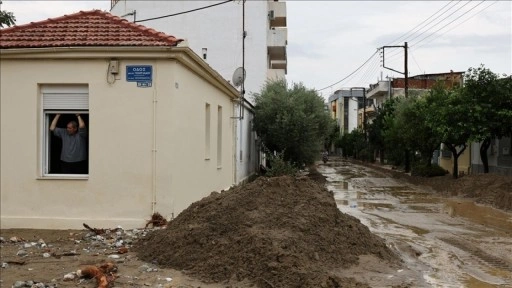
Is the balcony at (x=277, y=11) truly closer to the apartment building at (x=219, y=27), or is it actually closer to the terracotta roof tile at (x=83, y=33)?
the apartment building at (x=219, y=27)

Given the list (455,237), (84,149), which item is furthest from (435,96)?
(84,149)

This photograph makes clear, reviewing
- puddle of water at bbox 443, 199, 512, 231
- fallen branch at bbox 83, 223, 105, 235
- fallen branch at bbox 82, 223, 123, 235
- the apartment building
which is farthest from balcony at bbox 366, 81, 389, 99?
fallen branch at bbox 83, 223, 105, 235

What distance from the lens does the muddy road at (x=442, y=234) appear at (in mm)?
8469

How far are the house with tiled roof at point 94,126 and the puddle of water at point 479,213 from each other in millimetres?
8399

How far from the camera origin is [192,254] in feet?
26.1

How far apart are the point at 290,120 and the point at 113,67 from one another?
639 inches

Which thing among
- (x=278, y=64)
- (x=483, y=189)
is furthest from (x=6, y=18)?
(x=278, y=64)

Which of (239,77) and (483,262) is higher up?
(239,77)

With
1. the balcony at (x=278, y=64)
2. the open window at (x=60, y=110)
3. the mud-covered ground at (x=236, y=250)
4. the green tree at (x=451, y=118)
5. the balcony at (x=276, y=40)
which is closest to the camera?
the mud-covered ground at (x=236, y=250)

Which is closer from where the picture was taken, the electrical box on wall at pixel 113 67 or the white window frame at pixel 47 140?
the electrical box on wall at pixel 113 67

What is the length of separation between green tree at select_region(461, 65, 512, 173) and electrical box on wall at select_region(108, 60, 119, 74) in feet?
53.2

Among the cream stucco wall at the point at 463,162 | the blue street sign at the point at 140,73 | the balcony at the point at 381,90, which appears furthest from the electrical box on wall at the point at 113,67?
the balcony at the point at 381,90

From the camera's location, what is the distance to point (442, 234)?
1271cm

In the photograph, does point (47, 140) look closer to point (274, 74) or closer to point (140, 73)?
point (140, 73)
